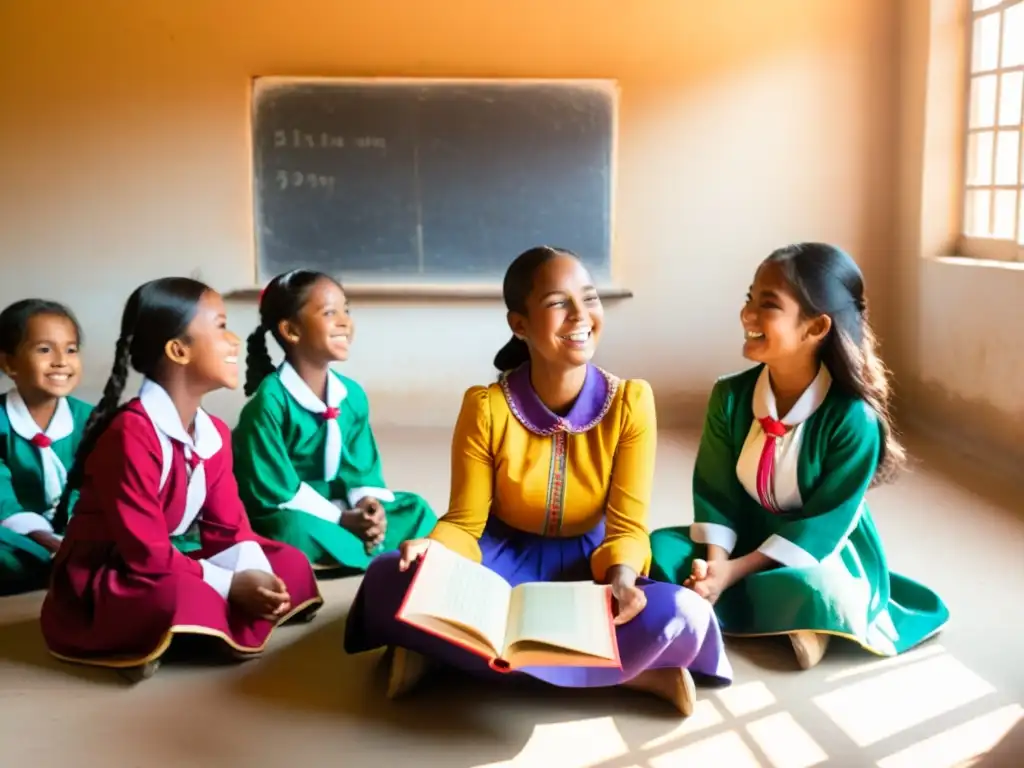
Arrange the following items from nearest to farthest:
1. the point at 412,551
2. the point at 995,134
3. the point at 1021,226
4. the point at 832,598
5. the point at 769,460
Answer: the point at 412,551 → the point at 832,598 → the point at 769,460 → the point at 1021,226 → the point at 995,134

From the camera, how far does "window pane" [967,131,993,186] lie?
3.99 meters

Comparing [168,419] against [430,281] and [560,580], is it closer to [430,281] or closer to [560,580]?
[560,580]

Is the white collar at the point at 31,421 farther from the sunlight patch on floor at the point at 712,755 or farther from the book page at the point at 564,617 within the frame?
the sunlight patch on floor at the point at 712,755

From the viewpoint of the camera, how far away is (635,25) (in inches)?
168

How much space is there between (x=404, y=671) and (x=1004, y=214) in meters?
3.17

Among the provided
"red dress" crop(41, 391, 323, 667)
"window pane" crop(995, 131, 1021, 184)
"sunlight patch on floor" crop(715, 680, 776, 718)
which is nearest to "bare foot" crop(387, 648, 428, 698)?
"red dress" crop(41, 391, 323, 667)

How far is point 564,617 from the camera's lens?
1633 millimetres

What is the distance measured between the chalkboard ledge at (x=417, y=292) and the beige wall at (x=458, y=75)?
0.05 metres

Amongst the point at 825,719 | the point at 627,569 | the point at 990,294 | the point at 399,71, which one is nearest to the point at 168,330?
the point at 627,569

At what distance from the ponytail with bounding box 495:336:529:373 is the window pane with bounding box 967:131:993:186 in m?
2.79

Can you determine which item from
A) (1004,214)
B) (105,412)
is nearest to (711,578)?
(105,412)

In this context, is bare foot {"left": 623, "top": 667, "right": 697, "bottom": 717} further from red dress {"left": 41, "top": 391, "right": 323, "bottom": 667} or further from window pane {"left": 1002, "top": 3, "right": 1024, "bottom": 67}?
window pane {"left": 1002, "top": 3, "right": 1024, "bottom": 67}

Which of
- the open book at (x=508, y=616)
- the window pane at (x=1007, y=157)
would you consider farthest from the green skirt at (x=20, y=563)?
the window pane at (x=1007, y=157)

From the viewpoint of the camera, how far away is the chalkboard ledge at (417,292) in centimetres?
442
